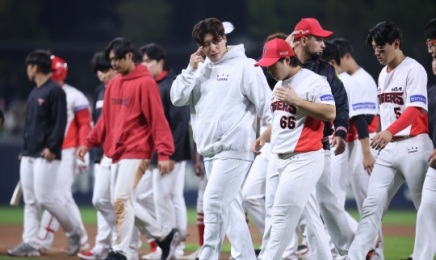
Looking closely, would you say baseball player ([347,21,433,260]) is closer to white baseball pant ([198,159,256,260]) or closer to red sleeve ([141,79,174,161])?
white baseball pant ([198,159,256,260])

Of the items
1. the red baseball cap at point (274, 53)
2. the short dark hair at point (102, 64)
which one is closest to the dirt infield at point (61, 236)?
the short dark hair at point (102, 64)

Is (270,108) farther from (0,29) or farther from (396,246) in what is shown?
(0,29)

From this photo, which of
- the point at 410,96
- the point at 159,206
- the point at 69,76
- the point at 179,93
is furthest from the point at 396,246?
the point at 69,76

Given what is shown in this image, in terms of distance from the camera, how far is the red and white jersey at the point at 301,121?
515 cm

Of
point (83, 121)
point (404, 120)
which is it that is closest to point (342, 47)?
point (404, 120)

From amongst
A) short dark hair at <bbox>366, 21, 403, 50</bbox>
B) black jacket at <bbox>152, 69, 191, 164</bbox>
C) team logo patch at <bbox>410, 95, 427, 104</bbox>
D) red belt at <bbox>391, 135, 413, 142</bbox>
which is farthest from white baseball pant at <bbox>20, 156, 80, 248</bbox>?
team logo patch at <bbox>410, 95, 427, 104</bbox>

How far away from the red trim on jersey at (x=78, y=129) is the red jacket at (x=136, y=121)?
2.27 meters

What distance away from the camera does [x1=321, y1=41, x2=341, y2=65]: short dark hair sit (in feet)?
24.5

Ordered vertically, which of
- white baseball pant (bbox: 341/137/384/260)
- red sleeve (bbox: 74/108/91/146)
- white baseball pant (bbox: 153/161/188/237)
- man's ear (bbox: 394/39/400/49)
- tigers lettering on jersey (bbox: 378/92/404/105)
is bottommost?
white baseball pant (bbox: 153/161/188/237)

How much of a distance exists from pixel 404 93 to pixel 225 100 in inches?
59.3

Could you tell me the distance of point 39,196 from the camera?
832 cm

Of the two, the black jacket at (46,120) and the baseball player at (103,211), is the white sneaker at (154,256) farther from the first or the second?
the black jacket at (46,120)

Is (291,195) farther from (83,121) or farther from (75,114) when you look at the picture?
(75,114)

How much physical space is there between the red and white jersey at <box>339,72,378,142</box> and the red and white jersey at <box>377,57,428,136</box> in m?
1.30
